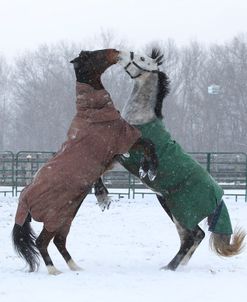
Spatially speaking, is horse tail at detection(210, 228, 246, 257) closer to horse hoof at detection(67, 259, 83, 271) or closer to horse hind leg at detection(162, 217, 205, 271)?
horse hind leg at detection(162, 217, 205, 271)

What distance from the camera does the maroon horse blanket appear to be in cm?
550

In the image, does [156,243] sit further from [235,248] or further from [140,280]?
[140,280]

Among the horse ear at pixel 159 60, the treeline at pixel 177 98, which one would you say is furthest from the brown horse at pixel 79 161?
the treeline at pixel 177 98

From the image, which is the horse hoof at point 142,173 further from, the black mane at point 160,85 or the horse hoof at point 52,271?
the horse hoof at point 52,271

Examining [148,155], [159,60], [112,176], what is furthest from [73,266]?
[112,176]

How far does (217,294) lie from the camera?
4766 mm

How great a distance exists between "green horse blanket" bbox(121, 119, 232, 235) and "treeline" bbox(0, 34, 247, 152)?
35.9 metres

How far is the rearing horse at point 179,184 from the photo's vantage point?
5.95 meters

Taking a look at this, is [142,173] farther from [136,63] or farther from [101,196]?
[136,63]

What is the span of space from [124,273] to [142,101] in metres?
1.64

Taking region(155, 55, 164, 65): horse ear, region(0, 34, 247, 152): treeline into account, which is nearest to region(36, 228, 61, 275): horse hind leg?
region(155, 55, 164, 65): horse ear

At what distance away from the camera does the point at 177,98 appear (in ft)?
151

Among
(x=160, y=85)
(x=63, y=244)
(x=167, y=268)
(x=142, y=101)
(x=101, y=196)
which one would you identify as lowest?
(x=167, y=268)

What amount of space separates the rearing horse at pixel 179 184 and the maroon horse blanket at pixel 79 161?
360 millimetres
